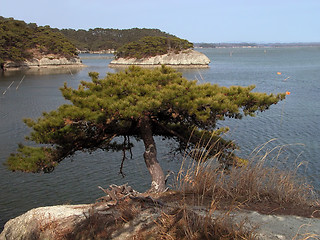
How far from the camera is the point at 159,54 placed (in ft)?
241

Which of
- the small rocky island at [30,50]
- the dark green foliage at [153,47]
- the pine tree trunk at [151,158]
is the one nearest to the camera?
the pine tree trunk at [151,158]

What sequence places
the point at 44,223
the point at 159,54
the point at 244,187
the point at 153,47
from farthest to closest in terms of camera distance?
1. the point at 153,47
2. the point at 159,54
3. the point at 44,223
4. the point at 244,187

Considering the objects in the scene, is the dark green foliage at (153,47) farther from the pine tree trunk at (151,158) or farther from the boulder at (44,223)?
the boulder at (44,223)

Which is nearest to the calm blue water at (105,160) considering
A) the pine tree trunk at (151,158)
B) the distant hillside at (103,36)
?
the pine tree trunk at (151,158)

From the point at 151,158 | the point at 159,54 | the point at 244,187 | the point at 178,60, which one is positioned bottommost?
the point at 178,60

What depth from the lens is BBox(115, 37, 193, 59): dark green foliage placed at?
241ft

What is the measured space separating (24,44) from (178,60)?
105 feet

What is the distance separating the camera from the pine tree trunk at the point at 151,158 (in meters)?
7.19

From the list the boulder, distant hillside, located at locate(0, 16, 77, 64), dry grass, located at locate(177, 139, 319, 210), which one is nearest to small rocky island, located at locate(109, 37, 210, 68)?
distant hillside, located at locate(0, 16, 77, 64)

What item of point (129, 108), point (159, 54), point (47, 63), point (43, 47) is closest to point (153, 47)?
point (159, 54)

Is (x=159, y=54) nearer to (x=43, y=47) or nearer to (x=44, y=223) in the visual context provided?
(x=43, y=47)

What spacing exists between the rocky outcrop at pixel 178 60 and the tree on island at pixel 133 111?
189 ft

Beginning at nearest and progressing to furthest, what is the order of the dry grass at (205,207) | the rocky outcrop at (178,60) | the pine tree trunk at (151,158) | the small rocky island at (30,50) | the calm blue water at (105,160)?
the dry grass at (205,207), the pine tree trunk at (151,158), the calm blue water at (105,160), the small rocky island at (30,50), the rocky outcrop at (178,60)

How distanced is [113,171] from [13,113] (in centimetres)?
1194
